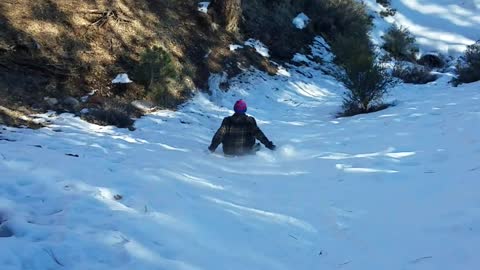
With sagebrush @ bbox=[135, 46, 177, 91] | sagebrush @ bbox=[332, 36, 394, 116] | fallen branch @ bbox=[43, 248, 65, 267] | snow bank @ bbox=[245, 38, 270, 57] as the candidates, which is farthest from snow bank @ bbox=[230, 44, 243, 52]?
fallen branch @ bbox=[43, 248, 65, 267]

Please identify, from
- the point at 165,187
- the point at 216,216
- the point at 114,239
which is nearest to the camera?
the point at 114,239

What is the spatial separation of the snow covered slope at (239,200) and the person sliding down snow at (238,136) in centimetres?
19

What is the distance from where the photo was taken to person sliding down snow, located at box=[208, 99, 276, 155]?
7.05 metres

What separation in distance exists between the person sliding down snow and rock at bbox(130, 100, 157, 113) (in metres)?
2.31

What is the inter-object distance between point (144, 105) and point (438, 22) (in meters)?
20.5

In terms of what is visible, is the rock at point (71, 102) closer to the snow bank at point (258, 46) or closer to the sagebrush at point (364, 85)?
the sagebrush at point (364, 85)

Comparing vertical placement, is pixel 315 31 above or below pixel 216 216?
above

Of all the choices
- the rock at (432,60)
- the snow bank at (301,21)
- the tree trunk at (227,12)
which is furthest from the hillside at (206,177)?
the rock at (432,60)

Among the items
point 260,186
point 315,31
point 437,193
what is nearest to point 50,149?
point 260,186

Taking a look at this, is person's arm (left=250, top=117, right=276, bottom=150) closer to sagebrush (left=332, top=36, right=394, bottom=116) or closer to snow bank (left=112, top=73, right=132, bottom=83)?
snow bank (left=112, top=73, right=132, bottom=83)

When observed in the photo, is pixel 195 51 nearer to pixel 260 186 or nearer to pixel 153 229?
pixel 260 186

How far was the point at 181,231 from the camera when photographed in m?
3.72

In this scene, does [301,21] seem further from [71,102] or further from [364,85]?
[71,102]

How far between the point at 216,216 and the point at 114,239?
1.08 meters
